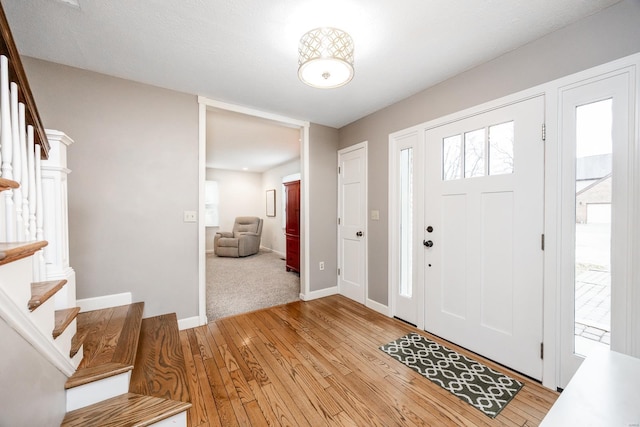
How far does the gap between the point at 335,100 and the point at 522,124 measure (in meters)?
1.69

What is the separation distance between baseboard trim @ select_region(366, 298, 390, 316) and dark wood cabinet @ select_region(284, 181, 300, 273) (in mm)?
1854

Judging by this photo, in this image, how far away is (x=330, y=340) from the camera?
2.30 metres

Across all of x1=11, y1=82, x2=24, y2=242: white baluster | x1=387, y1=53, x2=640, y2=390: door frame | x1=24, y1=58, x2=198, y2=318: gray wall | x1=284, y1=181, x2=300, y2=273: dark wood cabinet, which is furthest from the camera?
x1=284, y1=181, x2=300, y2=273: dark wood cabinet

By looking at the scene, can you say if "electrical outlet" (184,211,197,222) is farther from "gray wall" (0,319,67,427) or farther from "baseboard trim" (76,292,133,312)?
"gray wall" (0,319,67,427)

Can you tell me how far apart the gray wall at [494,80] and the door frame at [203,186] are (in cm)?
77

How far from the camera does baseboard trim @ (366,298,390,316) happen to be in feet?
9.33

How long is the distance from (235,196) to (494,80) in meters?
6.94

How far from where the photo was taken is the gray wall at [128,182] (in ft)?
6.73

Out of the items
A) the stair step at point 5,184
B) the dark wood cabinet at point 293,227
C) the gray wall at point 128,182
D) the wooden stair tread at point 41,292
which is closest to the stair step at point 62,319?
the wooden stair tread at point 41,292

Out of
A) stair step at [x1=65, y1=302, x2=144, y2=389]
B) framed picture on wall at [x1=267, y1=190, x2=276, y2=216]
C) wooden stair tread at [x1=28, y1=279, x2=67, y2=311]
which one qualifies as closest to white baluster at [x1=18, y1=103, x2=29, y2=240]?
wooden stair tread at [x1=28, y1=279, x2=67, y2=311]

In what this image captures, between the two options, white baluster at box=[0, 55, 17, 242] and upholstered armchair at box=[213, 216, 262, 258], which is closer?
white baluster at box=[0, 55, 17, 242]

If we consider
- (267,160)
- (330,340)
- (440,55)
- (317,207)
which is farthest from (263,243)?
(440,55)

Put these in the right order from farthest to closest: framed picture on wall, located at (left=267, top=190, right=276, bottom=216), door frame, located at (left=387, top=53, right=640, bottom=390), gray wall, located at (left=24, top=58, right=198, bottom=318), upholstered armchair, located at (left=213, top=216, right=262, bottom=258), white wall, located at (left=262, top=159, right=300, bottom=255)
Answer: framed picture on wall, located at (left=267, top=190, right=276, bottom=216) < white wall, located at (left=262, top=159, right=300, bottom=255) < upholstered armchair, located at (left=213, top=216, right=262, bottom=258) < gray wall, located at (left=24, top=58, right=198, bottom=318) < door frame, located at (left=387, top=53, right=640, bottom=390)

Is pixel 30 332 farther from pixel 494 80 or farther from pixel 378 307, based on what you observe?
pixel 494 80
